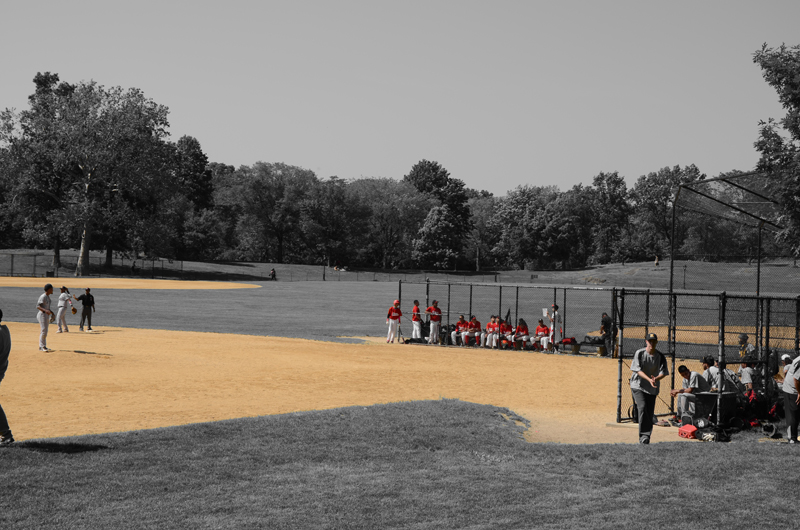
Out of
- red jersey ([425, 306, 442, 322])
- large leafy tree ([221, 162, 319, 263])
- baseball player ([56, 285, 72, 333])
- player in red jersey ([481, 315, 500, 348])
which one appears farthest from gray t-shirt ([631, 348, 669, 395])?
large leafy tree ([221, 162, 319, 263])

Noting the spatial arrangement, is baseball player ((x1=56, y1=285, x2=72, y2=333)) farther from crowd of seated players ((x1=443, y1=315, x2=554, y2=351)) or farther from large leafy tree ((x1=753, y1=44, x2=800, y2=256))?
large leafy tree ((x1=753, y1=44, x2=800, y2=256))

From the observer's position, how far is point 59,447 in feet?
36.0

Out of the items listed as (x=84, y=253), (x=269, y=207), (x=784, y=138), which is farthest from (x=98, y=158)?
(x=784, y=138)

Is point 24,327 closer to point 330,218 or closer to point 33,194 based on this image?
point 33,194

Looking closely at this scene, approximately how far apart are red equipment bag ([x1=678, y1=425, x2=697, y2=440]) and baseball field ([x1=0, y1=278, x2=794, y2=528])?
20.7 inches

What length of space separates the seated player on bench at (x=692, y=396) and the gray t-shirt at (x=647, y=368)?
1760 mm

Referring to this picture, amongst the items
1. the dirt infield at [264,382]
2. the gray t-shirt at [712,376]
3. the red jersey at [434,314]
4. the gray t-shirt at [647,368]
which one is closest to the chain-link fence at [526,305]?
the red jersey at [434,314]

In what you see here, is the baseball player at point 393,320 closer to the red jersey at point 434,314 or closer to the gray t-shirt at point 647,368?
the red jersey at point 434,314

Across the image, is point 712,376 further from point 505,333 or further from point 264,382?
point 505,333

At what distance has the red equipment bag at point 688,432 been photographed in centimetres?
1405

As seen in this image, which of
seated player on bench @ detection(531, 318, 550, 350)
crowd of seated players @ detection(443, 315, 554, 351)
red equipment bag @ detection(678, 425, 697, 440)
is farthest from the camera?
crowd of seated players @ detection(443, 315, 554, 351)

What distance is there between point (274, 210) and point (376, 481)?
101 metres

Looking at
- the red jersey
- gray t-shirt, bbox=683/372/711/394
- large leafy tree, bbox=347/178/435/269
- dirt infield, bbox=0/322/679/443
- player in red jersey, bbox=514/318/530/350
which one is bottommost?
dirt infield, bbox=0/322/679/443

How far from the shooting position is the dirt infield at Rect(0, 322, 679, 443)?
15.1m
